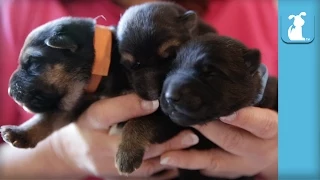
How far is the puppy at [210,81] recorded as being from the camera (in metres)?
0.82

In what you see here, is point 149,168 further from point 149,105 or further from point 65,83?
point 65,83

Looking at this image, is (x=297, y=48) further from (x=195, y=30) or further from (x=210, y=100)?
(x=195, y=30)

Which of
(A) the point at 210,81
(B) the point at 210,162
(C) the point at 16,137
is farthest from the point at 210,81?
(C) the point at 16,137

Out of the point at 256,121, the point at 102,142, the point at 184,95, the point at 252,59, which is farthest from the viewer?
the point at 102,142

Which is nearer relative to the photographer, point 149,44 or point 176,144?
point 149,44

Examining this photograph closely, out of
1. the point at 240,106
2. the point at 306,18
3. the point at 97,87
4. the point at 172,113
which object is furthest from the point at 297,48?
the point at 97,87

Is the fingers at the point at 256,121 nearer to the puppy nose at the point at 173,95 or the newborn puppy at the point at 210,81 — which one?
the newborn puppy at the point at 210,81

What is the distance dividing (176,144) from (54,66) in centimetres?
39

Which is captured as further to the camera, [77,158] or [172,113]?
[77,158]

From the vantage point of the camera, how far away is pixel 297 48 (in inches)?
33.0

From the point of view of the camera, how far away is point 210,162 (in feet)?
3.66

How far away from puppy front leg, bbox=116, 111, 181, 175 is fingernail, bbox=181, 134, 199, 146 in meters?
0.03

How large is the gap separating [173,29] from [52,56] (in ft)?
1.08

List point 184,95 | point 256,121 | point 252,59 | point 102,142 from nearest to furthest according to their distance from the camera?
point 184,95
point 252,59
point 256,121
point 102,142
